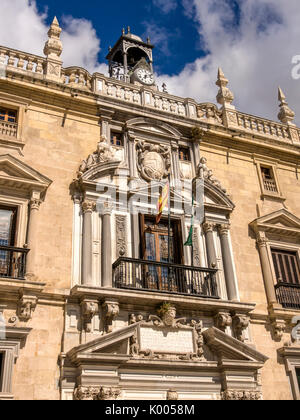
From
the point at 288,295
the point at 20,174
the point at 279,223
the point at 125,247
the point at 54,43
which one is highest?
the point at 54,43

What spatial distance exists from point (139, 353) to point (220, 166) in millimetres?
6873

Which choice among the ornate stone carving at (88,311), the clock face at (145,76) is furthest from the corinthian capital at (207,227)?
the clock face at (145,76)

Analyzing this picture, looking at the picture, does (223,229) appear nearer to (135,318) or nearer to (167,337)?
(167,337)

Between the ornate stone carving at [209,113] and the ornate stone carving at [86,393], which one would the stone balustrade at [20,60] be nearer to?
the ornate stone carving at [209,113]

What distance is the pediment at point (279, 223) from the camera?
49.1 feet

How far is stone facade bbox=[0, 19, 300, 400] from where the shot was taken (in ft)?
→ 35.8

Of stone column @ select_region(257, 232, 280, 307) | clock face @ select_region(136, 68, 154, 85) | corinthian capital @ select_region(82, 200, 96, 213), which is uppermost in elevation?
clock face @ select_region(136, 68, 154, 85)

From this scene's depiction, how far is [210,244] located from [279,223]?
2802 millimetres

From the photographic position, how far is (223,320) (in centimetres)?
1264

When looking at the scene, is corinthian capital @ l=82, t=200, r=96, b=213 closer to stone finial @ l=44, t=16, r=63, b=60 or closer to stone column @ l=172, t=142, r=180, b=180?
stone column @ l=172, t=142, r=180, b=180

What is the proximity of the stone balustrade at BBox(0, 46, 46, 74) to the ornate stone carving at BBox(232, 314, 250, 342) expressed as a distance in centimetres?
888

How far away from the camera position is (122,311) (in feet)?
39.0

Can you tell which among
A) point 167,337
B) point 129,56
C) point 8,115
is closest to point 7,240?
point 8,115

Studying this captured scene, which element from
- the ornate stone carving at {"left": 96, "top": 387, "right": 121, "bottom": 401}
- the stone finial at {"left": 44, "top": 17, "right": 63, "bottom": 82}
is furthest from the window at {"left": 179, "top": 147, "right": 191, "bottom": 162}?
the ornate stone carving at {"left": 96, "top": 387, "right": 121, "bottom": 401}
